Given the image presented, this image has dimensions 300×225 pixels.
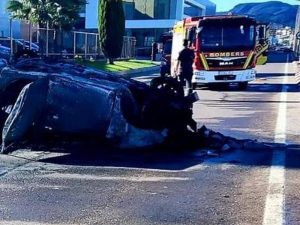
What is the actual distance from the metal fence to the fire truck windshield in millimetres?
9748

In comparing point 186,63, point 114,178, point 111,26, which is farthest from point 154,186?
point 111,26

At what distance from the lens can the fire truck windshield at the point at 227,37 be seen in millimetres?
20656

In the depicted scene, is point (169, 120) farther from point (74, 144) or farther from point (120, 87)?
point (74, 144)

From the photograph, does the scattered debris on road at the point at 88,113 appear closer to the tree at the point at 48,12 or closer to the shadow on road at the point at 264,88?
the shadow on road at the point at 264,88

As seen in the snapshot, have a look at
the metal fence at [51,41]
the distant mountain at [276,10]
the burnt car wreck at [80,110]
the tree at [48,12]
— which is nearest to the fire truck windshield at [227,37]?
the metal fence at [51,41]

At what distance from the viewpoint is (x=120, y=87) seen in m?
9.63

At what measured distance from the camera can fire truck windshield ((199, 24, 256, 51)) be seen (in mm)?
20656

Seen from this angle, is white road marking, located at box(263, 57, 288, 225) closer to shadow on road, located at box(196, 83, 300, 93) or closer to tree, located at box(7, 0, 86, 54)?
shadow on road, located at box(196, 83, 300, 93)

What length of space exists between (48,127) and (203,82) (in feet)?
41.5

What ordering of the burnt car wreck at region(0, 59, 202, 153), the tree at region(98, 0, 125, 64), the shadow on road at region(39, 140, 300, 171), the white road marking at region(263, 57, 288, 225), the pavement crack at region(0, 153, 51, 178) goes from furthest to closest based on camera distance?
the tree at region(98, 0, 125, 64) < the burnt car wreck at region(0, 59, 202, 153) < the shadow on road at region(39, 140, 300, 171) < the pavement crack at region(0, 153, 51, 178) < the white road marking at region(263, 57, 288, 225)

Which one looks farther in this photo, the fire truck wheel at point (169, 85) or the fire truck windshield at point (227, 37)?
the fire truck windshield at point (227, 37)

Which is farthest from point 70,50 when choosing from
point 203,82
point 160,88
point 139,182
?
point 139,182

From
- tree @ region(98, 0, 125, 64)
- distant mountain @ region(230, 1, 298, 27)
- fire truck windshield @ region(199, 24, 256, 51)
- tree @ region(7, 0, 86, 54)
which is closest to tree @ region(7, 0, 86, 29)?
tree @ region(7, 0, 86, 54)

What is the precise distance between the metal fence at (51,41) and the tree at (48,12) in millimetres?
700
